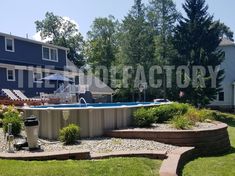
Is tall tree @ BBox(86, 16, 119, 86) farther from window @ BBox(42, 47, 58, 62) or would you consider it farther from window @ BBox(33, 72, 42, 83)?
window @ BBox(33, 72, 42, 83)

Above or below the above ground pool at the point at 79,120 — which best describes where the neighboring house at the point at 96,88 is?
above

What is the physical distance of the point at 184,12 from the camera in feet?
117

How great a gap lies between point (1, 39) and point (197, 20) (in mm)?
18638

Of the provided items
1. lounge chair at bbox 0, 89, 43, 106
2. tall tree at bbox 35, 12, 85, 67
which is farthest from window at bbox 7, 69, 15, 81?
tall tree at bbox 35, 12, 85, 67

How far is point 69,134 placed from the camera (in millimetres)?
8695

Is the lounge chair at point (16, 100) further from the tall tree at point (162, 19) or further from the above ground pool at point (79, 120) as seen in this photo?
the tall tree at point (162, 19)

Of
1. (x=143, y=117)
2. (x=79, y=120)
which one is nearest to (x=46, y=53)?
(x=143, y=117)

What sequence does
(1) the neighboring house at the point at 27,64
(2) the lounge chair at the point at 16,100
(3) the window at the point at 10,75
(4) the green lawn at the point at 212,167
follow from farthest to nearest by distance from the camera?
1. (1) the neighboring house at the point at 27,64
2. (3) the window at the point at 10,75
3. (2) the lounge chair at the point at 16,100
4. (4) the green lawn at the point at 212,167

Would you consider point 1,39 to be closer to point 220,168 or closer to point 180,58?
point 180,58

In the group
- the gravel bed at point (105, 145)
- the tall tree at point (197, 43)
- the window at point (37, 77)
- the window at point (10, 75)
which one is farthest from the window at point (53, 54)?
the gravel bed at point (105, 145)

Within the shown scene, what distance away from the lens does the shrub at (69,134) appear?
8695 millimetres

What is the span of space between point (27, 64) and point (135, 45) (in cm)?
1609

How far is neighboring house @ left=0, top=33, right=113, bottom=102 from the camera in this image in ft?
92.2

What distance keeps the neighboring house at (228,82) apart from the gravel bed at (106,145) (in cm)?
3346
